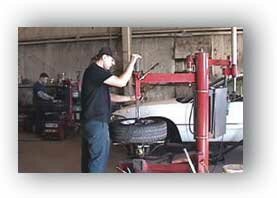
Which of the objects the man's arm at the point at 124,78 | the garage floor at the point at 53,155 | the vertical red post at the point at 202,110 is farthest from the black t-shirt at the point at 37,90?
the vertical red post at the point at 202,110

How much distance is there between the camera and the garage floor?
2.62 m

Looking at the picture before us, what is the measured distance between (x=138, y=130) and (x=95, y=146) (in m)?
0.24

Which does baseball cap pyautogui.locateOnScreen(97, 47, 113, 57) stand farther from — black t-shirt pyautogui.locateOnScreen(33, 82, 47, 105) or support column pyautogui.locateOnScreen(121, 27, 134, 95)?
black t-shirt pyautogui.locateOnScreen(33, 82, 47, 105)

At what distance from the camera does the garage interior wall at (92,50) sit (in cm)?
259

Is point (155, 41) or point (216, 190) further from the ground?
point (155, 41)

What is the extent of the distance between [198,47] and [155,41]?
0.22m

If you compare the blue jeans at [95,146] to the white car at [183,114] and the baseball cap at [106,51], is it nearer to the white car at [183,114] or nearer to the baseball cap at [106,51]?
the white car at [183,114]

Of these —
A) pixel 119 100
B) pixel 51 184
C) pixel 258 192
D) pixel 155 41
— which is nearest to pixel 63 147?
pixel 51 184

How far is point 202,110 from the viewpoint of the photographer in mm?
2645

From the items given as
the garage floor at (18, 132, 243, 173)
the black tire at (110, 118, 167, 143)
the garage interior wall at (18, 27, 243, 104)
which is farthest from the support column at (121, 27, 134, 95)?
the garage floor at (18, 132, 243, 173)

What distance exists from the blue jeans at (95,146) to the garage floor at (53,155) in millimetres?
31
